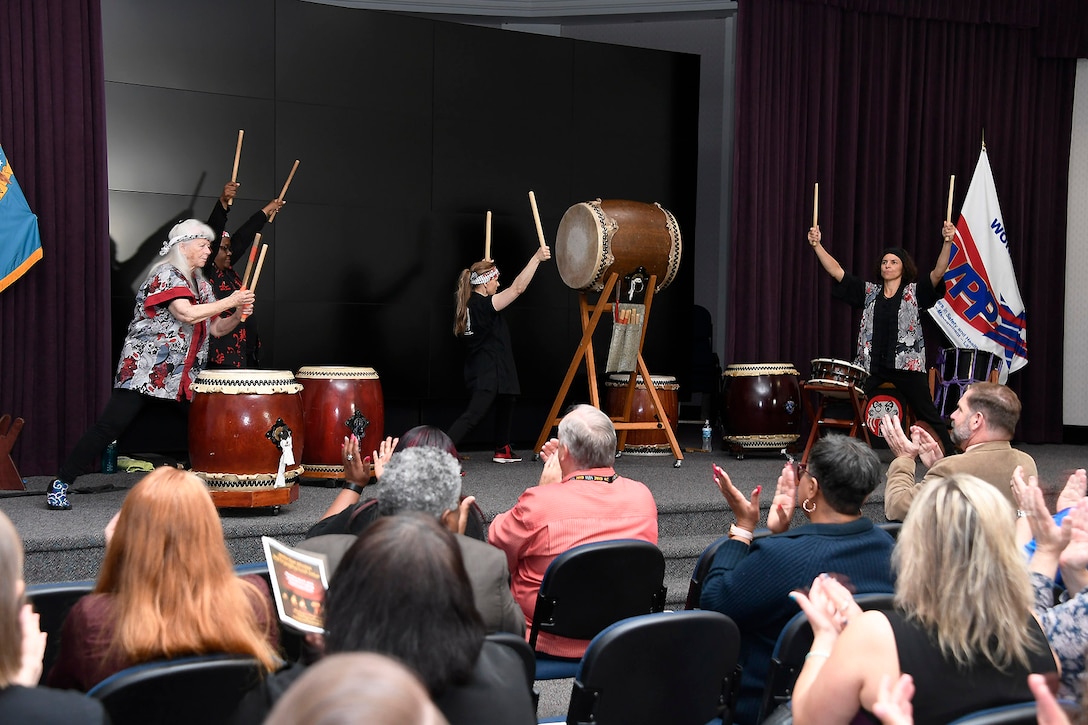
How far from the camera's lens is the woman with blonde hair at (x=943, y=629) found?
63.4 inches

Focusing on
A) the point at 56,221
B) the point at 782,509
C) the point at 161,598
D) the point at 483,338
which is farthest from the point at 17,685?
the point at 483,338

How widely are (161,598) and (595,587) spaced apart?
43.3 inches

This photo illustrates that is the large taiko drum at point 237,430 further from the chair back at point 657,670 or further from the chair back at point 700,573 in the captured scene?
the chair back at point 657,670

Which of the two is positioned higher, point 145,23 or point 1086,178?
point 145,23

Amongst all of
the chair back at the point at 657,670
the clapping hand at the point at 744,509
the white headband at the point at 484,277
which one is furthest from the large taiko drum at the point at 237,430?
the chair back at the point at 657,670

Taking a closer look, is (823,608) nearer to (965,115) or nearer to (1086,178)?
(965,115)

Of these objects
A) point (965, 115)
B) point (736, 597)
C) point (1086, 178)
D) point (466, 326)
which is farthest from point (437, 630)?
point (1086, 178)

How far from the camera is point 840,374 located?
6.04 meters

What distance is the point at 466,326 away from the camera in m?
6.02

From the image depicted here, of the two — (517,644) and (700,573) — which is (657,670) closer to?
(517,644)

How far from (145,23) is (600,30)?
14.0 ft

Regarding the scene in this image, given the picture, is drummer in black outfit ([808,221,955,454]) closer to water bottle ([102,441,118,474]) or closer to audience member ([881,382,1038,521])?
audience member ([881,382,1038,521])

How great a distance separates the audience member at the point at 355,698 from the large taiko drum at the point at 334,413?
13.8ft

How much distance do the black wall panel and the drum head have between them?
799 mm
